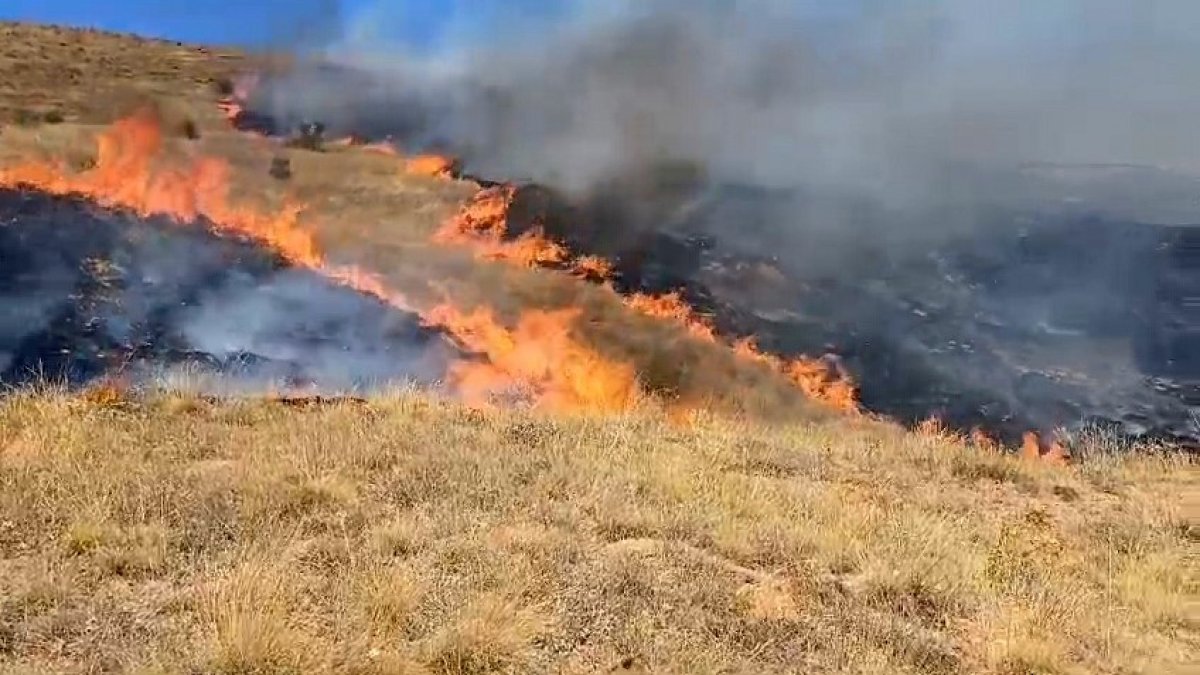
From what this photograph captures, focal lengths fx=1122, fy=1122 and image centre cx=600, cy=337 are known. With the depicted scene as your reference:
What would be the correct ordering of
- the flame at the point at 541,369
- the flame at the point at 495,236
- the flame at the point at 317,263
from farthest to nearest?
the flame at the point at 495,236 < the flame at the point at 317,263 < the flame at the point at 541,369

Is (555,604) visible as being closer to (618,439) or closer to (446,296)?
(618,439)

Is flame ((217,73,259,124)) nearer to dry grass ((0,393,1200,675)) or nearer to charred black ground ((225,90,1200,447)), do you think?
charred black ground ((225,90,1200,447))

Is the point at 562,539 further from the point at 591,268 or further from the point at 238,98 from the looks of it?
the point at 238,98

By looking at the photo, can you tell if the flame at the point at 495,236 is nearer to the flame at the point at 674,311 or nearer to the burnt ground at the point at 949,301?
the burnt ground at the point at 949,301

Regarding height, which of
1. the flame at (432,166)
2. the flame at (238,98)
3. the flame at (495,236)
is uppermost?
the flame at (238,98)

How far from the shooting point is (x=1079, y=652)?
22.1 ft

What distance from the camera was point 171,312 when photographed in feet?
59.6

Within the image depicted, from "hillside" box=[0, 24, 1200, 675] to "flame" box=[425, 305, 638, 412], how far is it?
0.07 meters

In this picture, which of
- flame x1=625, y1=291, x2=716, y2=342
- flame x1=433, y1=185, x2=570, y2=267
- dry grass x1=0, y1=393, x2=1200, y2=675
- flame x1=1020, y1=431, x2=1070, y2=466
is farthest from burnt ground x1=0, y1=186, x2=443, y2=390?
flame x1=1020, y1=431, x2=1070, y2=466

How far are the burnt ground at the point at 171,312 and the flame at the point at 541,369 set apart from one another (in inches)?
28.3

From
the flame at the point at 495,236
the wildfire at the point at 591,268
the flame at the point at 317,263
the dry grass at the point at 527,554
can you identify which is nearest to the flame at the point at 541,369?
the flame at the point at 317,263

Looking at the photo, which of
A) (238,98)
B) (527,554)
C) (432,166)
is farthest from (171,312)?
(238,98)

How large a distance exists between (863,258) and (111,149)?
16.6m

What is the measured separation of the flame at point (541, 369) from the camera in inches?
632
